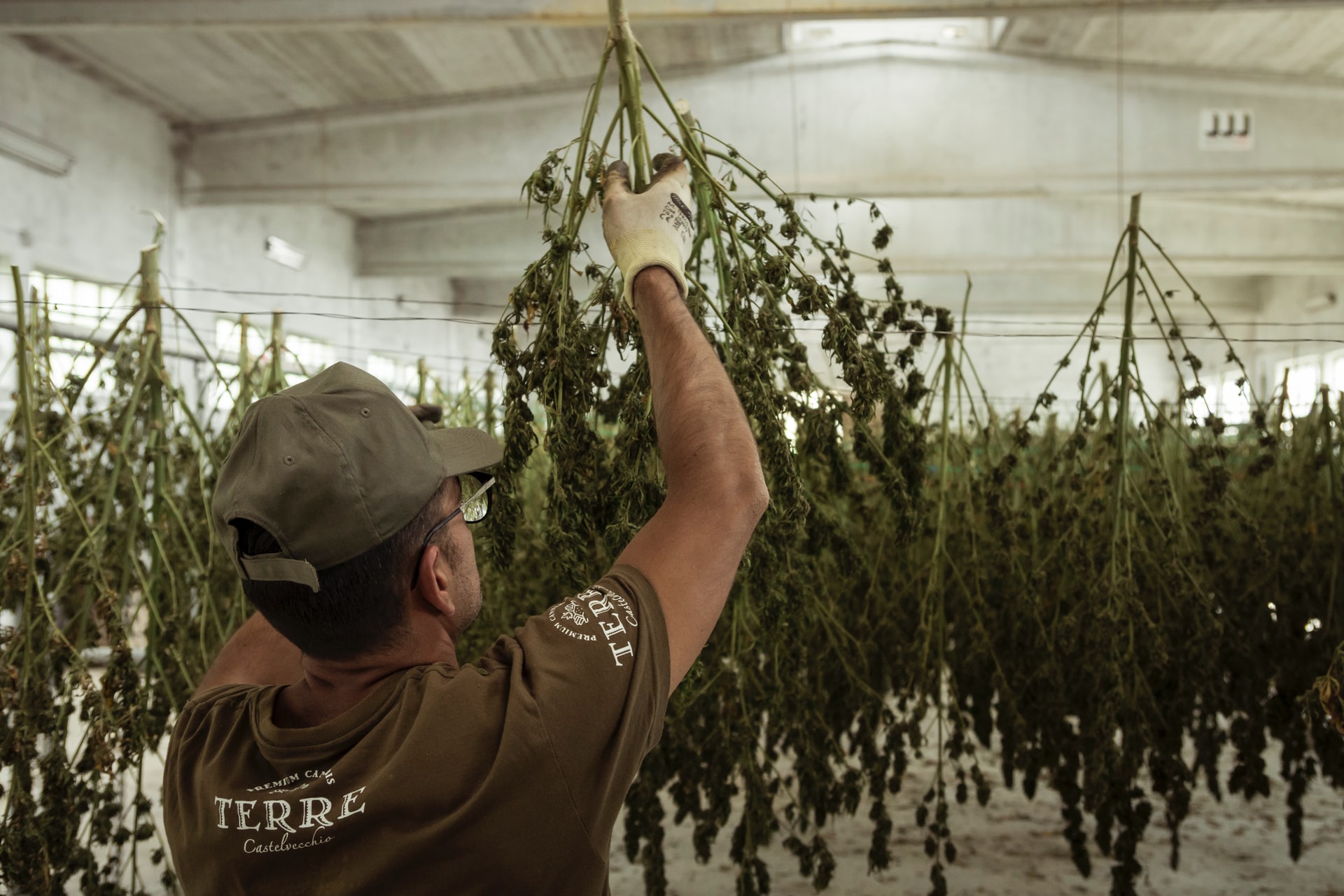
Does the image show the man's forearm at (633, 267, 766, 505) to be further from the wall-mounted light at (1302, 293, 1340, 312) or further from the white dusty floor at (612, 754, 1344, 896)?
the wall-mounted light at (1302, 293, 1340, 312)

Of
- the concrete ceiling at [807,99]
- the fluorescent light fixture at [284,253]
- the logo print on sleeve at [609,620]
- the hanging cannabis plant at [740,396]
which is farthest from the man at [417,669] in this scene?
the fluorescent light fixture at [284,253]

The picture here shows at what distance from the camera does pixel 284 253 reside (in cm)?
988

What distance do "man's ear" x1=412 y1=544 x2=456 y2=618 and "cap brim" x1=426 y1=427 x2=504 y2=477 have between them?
0.11 metres

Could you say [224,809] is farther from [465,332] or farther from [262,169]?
[465,332]

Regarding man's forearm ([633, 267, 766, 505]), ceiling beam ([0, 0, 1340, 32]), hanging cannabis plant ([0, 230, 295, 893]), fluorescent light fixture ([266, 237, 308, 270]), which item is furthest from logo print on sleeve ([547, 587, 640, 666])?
fluorescent light fixture ([266, 237, 308, 270])

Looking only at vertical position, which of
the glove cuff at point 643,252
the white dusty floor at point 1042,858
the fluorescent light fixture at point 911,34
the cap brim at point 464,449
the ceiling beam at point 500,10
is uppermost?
the fluorescent light fixture at point 911,34

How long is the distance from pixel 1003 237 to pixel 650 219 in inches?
354

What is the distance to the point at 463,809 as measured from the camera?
1.09m

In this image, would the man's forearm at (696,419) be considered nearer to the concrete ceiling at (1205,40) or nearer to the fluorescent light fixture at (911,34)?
the concrete ceiling at (1205,40)

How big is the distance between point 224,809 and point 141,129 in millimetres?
8235

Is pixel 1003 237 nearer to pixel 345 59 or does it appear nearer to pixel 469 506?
pixel 345 59

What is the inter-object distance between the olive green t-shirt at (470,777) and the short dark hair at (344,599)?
7cm

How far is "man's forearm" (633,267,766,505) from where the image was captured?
122cm

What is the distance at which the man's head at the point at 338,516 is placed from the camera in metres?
1.19
